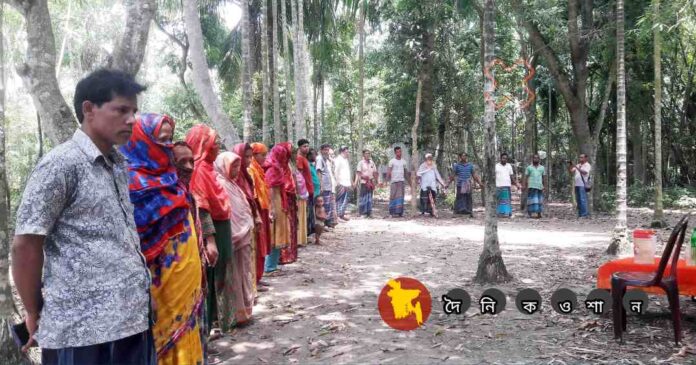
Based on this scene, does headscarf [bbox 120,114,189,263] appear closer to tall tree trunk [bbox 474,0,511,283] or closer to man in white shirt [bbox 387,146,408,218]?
tall tree trunk [bbox 474,0,511,283]

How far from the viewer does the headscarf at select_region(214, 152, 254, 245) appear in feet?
14.9

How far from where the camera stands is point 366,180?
1253cm

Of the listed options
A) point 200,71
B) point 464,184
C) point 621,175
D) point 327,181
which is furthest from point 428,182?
point 200,71

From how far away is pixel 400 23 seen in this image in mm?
14141

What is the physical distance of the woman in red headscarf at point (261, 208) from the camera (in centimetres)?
554

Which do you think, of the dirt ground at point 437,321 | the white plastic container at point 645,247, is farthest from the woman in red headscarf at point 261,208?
the white plastic container at point 645,247

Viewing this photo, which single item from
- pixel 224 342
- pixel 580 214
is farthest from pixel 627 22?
pixel 224 342

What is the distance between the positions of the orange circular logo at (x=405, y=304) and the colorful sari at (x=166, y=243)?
200 centimetres

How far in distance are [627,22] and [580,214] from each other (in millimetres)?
4736

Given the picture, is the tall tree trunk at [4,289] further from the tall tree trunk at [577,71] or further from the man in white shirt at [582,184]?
the man in white shirt at [582,184]

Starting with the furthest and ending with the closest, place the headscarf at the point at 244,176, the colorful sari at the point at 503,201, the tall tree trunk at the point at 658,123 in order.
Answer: the colorful sari at the point at 503,201, the tall tree trunk at the point at 658,123, the headscarf at the point at 244,176

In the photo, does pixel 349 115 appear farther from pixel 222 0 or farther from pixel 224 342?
pixel 224 342

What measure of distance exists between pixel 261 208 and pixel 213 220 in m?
1.69

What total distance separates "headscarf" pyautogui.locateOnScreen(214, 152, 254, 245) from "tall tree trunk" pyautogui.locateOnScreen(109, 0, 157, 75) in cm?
108
